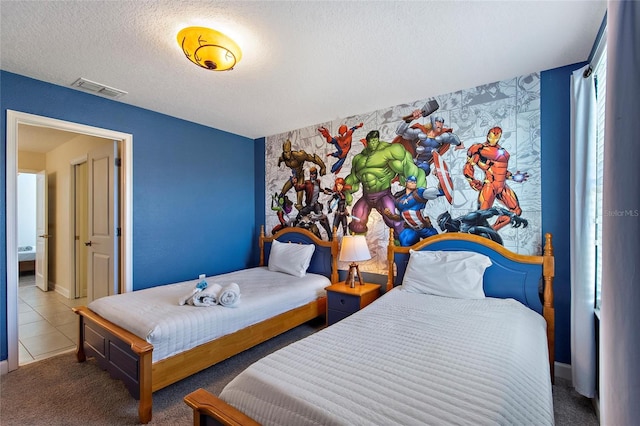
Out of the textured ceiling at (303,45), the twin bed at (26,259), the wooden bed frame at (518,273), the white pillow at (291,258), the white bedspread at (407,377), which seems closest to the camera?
the white bedspread at (407,377)

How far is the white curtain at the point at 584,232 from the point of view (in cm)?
196

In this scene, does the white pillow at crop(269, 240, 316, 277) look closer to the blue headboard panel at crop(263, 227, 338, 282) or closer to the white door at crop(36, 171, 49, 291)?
the blue headboard panel at crop(263, 227, 338, 282)

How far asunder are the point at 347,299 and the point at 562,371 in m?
1.79

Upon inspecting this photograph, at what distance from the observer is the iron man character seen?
8.29 feet

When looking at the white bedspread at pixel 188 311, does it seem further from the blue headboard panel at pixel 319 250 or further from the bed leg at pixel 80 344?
the blue headboard panel at pixel 319 250

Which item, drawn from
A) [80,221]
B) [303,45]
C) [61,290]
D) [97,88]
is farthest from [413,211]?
[61,290]

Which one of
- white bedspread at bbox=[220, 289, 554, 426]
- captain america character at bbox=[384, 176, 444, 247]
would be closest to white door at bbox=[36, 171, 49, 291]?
white bedspread at bbox=[220, 289, 554, 426]

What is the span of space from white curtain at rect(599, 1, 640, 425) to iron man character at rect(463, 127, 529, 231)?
1893 mm

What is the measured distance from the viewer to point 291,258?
3.56 m

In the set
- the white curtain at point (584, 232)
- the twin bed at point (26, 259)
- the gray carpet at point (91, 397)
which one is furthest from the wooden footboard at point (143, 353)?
the twin bed at point (26, 259)

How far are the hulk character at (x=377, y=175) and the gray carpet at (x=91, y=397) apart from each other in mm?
1831

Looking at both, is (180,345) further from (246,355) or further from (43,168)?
(43,168)
